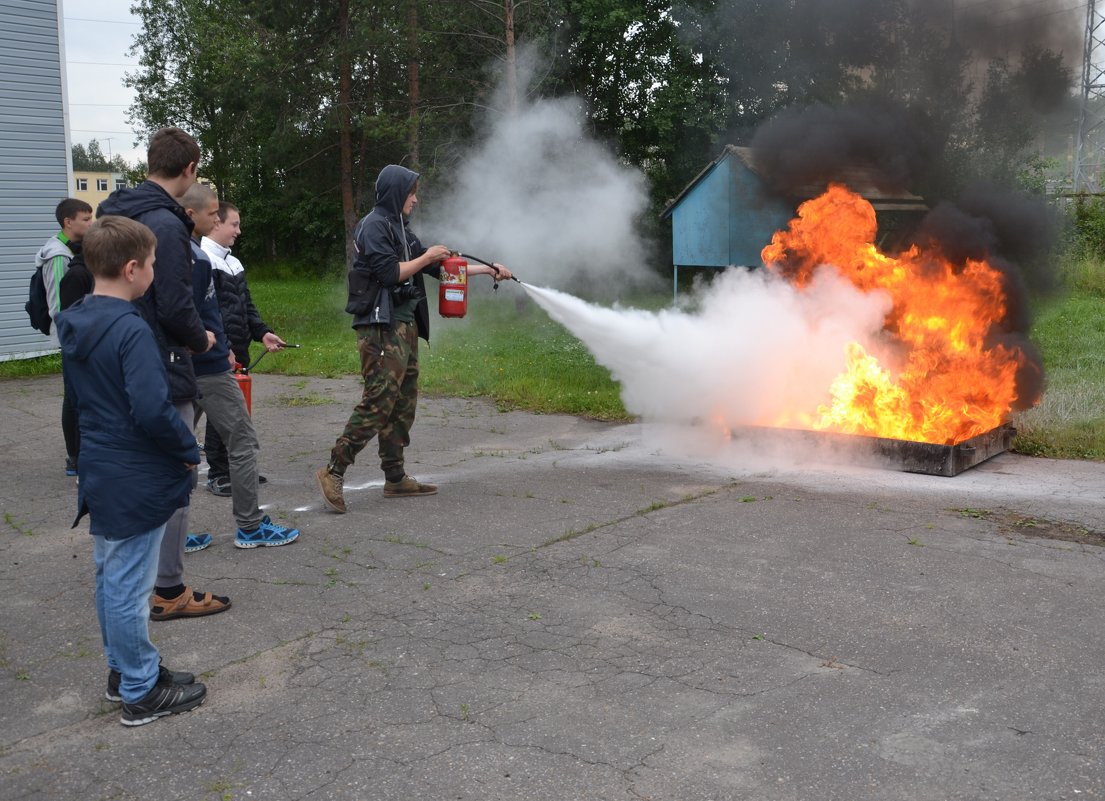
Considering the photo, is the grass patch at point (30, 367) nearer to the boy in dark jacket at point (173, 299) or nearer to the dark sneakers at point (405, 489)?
the dark sneakers at point (405, 489)

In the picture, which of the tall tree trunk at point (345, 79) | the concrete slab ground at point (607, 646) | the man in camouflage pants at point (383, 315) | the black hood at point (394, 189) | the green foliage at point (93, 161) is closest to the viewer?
the concrete slab ground at point (607, 646)

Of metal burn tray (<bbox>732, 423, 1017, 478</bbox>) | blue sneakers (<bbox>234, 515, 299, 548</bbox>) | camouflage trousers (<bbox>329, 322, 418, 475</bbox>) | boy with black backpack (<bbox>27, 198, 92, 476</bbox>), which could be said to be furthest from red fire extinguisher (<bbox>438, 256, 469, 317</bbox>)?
boy with black backpack (<bbox>27, 198, 92, 476</bbox>)

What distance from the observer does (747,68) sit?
711 inches

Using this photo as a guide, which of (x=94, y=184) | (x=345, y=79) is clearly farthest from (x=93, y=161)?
(x=345, y=79)

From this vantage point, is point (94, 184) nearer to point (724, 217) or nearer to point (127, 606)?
point (724, 217)

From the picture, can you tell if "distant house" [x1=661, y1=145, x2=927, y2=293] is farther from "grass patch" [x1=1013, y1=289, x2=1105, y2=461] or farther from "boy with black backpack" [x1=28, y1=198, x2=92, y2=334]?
→ "boy with black backpack" [x1=28, y1=198, x2=92, y2=334]

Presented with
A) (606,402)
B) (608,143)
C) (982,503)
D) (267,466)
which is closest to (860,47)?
(606,402)

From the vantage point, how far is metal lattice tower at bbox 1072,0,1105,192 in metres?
10.4

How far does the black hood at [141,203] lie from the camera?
169 inches

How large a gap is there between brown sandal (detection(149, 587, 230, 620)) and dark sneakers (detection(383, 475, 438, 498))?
2063 millimetres

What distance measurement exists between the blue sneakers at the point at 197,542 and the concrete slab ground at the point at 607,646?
7.0 inches

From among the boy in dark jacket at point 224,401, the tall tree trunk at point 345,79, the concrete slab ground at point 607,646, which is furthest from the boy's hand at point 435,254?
the tall tree trunk at point 345,79

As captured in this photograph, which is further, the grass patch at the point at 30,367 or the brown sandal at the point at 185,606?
the grass patch at the point at 30,367

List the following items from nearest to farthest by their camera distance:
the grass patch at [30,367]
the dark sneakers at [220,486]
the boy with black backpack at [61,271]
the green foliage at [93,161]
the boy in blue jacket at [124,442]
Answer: the boy in blue jacket at [124,442], the dark sneakers at [220,486], the boy with black backpack at [61,271], the grass patch at [30,367], the green foliage at [93,161]
